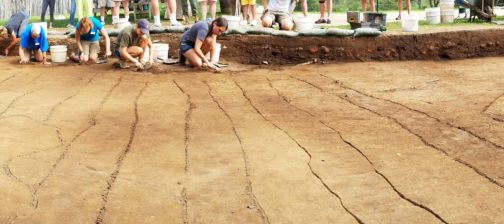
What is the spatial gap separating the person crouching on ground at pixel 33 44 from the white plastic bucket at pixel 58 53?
0.37 ft

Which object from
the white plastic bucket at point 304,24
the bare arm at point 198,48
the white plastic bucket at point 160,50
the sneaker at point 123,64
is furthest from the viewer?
the white plastic bucket at point 304,24

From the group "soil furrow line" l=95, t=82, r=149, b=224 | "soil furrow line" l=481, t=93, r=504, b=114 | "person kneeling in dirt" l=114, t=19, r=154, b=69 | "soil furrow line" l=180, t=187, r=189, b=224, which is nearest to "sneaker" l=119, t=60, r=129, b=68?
"person kneeling in dirt" l=114, t=19, r=154, b=69

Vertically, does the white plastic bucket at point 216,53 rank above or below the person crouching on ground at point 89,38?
below

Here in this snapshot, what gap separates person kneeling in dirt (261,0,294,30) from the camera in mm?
10951

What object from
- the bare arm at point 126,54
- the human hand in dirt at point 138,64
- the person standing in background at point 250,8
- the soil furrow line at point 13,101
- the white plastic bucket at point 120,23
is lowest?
the soil furrow line at point 13,101

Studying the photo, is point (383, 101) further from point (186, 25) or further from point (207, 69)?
point (186, 25)

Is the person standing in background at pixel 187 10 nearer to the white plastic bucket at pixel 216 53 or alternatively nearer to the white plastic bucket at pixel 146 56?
the white plastic bucket at pixel 216 53

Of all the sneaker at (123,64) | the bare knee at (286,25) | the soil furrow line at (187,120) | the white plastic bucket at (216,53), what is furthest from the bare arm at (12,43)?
the bare knee at (286,25)

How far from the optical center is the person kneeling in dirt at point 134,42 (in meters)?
9.17

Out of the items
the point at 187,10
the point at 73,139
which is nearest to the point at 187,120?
the point at 73,139

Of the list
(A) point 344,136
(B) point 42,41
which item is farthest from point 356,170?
(B) point 42,41

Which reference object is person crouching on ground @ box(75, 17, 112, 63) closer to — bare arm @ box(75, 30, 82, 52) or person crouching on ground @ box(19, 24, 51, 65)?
bare arm @ box(75, 30, 82, 52)

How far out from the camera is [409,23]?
1034cm

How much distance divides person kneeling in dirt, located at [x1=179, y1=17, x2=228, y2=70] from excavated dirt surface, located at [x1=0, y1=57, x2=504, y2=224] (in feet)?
2.58
